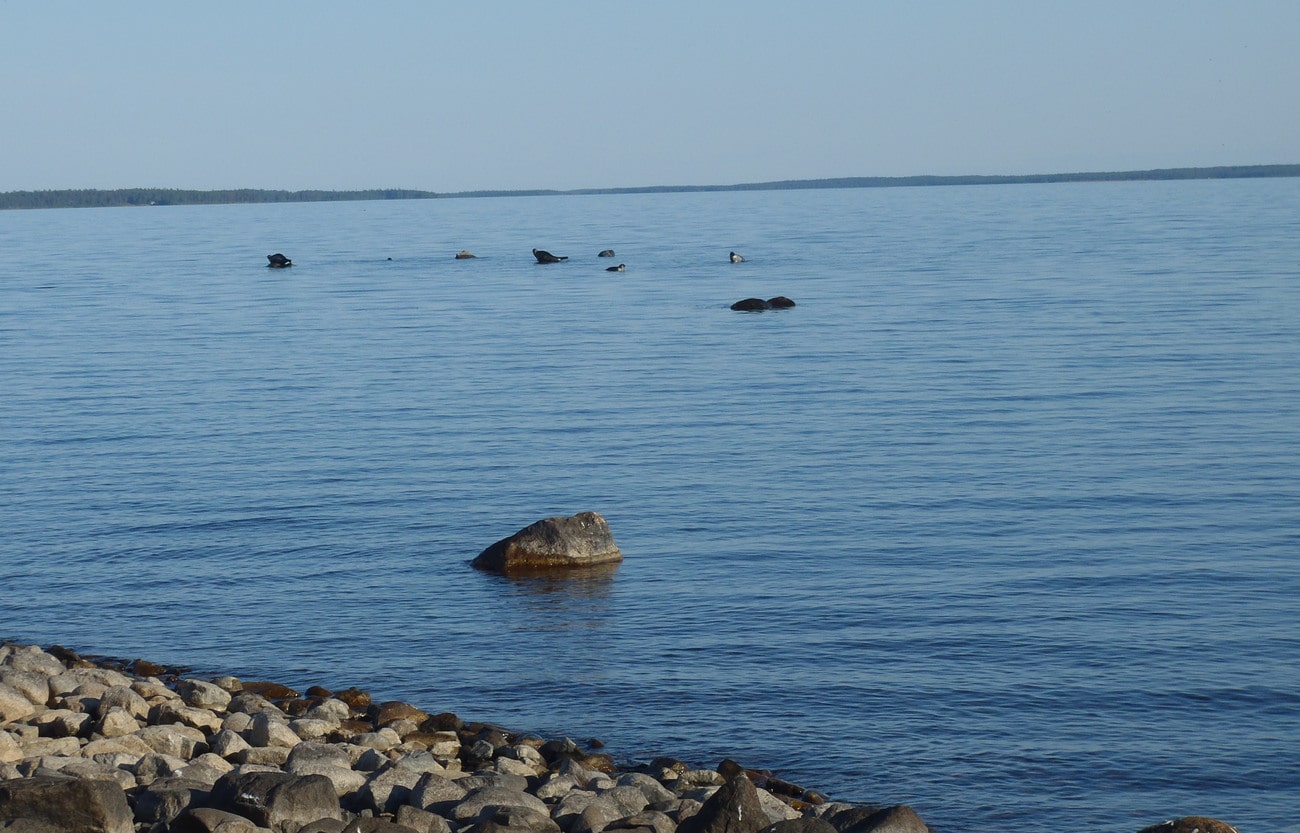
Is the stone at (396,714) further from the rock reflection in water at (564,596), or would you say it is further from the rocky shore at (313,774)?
the rock reflection in water at (564,596)

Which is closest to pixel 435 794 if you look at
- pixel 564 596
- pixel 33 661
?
pixel 33 661

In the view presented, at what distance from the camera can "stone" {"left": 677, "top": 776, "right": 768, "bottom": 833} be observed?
11.4 m

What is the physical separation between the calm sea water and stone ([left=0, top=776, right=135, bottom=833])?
607cm

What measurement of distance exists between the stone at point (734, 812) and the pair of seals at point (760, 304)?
50860 mm

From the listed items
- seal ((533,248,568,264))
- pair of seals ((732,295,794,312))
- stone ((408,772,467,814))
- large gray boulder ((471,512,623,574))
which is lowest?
stone ((408,772,467,814))

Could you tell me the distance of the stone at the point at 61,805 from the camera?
36.0 feet

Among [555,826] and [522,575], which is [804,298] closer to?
[522,575]

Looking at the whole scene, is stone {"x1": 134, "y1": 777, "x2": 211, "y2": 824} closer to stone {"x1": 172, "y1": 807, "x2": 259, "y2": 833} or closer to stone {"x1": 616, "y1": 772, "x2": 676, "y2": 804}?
stone {"x1": 172, "y1": 807, "x2": 259, "y2": 833}

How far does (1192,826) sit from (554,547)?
1237 cm

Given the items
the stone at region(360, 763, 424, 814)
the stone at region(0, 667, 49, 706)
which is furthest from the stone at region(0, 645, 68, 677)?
the stone at region(360, 763, 424, 814)

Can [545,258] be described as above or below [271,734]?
above

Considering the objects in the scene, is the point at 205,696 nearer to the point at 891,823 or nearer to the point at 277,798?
the point at 277,798

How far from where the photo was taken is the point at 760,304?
6219cm

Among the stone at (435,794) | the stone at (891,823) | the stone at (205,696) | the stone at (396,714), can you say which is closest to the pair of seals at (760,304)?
the stone at (396,714)
